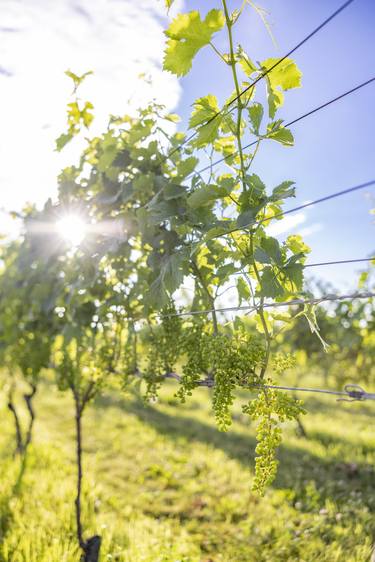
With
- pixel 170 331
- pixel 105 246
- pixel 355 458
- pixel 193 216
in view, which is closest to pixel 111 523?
pixel 170 331

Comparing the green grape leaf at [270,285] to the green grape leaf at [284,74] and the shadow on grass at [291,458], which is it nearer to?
the green grape leaf at [284,74]

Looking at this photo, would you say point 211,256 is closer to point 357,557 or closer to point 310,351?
point 357,557

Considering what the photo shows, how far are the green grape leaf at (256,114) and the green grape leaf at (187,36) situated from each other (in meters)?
0.31

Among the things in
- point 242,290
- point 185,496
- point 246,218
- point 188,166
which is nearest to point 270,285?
point 246,218

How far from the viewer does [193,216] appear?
223cm

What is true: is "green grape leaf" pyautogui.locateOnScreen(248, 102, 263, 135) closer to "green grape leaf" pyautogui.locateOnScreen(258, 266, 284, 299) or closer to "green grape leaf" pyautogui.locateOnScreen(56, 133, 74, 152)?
"green grape leaf" pyautogui.locateOnScreen(258, 266, 284, 299)

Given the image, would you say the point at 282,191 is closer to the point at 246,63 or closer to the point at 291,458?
the point at 246,63

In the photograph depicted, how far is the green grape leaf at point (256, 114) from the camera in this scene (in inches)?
70.9

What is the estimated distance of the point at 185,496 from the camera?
5547 millimetres

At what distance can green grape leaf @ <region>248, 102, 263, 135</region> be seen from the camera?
1.80m

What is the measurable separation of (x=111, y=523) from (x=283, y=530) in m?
1.69

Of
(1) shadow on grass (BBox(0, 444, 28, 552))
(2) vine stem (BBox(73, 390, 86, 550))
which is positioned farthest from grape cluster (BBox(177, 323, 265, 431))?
(1) shadow on grass (BBox(0, 444, 28, 552))

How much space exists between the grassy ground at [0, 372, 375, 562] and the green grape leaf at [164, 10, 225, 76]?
2.17m

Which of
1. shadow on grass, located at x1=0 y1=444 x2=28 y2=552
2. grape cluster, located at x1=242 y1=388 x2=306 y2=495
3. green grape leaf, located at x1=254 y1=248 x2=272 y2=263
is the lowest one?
shadow on grass, located at x1=0 y1=444 x2=28 y2=552
